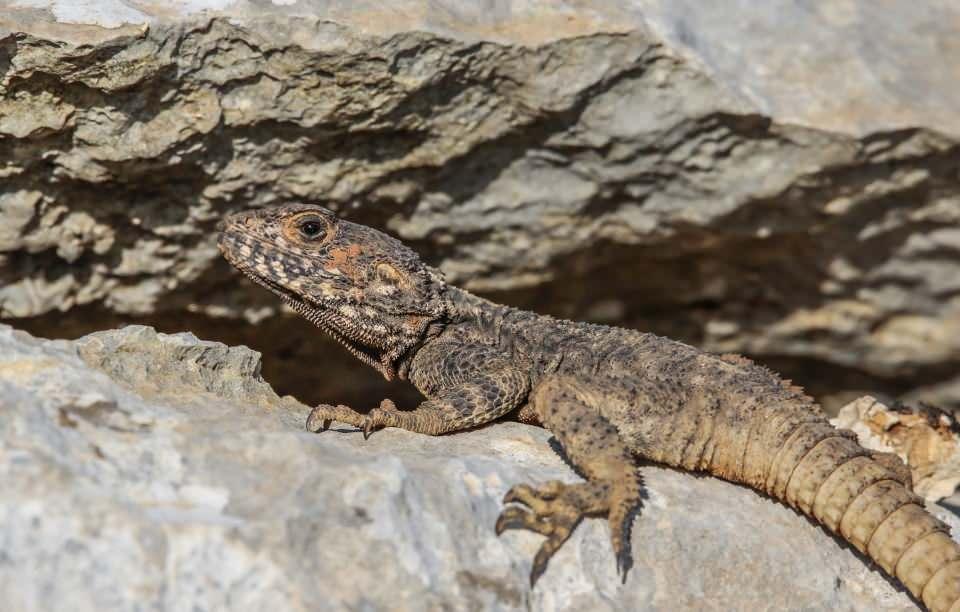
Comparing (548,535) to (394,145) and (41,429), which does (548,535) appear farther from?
(394,145)

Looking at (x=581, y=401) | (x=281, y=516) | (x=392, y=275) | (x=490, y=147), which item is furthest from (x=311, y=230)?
(x=281, y=516)

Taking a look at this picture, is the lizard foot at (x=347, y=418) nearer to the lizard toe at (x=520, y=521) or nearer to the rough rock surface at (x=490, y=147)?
the lizard toe at (x=520, y=521)

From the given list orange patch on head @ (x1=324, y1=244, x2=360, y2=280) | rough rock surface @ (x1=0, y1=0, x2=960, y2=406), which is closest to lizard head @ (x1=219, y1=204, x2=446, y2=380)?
orange patch on head @ (x1=324, y1=244, x2=360, y2=280)

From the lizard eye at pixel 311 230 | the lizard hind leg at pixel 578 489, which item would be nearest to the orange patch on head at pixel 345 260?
the lizard eye at pixel 311 230

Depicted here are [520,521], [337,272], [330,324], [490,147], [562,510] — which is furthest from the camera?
[490,147]

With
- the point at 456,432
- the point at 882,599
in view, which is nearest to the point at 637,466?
the point at 456,432

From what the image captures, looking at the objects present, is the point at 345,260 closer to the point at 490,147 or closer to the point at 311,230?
the point at 311,230
